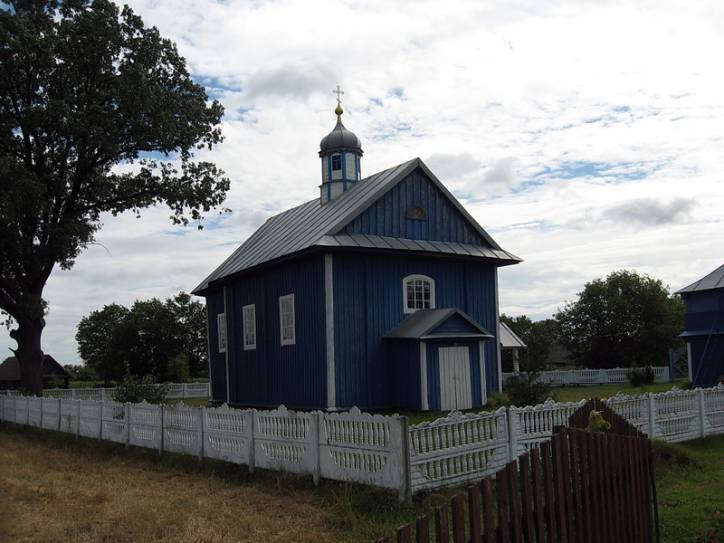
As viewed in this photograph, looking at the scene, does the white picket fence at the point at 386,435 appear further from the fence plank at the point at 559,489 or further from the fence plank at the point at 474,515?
the fence plank at the point at 474,515

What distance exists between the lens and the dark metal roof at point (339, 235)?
63.9ft

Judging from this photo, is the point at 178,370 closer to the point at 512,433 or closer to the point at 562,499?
the point at 512,433

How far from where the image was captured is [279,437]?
11336 millimetres

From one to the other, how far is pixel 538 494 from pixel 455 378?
15.0m

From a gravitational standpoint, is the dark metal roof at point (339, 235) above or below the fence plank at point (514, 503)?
above

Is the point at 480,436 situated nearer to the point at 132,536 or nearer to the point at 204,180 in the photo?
the point at 132,536

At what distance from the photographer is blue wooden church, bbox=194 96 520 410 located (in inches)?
752

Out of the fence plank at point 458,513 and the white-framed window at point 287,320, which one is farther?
the white-framed window at point 287,320

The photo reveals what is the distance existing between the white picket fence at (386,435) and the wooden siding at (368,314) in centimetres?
557

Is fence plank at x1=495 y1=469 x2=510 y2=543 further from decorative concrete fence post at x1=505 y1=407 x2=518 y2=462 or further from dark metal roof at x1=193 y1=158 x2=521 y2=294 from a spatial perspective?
dark metal roof at x1=193 y1=158 x2=521 y2=294

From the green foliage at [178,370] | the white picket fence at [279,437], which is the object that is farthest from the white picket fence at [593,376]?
the white picket fence at [279,437]

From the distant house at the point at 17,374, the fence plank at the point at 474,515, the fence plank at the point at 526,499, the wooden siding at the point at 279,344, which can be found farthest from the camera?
the distant house at the point at 17,374

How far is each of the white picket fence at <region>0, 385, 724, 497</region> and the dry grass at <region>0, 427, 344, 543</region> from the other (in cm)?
61

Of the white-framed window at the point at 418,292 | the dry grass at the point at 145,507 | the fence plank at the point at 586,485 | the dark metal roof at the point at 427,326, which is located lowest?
the dry grass at the point at 145,507
